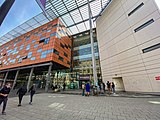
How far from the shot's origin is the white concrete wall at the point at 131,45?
Answer: 11.0m

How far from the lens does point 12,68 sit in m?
27.3

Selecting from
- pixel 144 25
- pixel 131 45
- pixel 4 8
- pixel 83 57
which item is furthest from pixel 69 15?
pixel 4 8

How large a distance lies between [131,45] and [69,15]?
61.4 feet

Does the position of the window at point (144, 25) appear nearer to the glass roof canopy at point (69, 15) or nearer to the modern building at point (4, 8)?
the glass roof canopy at point (69, 15)

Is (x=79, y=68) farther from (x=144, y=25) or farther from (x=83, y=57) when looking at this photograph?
(x=144, y=25)

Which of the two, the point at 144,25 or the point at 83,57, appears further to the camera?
A: the point at 83,57

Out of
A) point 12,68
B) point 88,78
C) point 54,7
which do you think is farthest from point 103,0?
point 12,68

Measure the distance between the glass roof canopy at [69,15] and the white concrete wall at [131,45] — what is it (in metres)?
4.14

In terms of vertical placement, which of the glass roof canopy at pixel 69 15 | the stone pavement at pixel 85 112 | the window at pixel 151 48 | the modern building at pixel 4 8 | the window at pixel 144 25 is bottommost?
the stone pavement at pixel 85 112

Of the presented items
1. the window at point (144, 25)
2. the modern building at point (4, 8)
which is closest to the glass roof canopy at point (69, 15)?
the window at point (144, 25)

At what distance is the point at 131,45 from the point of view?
13836 millimetres

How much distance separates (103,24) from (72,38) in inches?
600

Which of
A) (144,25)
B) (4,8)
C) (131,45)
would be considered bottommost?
(4,8)

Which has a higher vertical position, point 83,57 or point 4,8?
point 83,57
